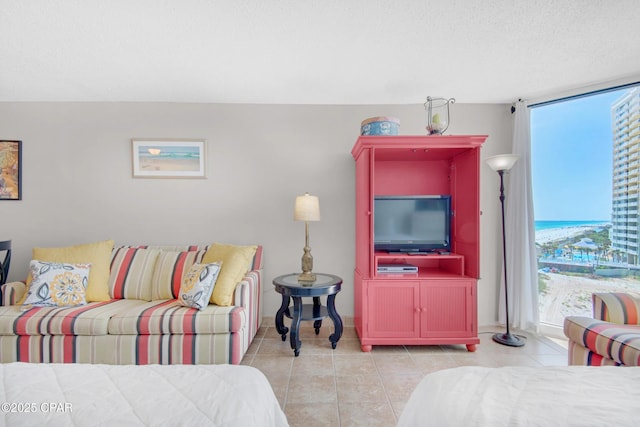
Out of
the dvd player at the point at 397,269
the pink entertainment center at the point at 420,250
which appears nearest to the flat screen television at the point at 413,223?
the pink entertainment center at the point at 420,250

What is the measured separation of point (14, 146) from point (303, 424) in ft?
12.8

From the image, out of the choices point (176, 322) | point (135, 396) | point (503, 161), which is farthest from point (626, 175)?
point (176, 322)

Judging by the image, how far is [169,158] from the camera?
2.93 m

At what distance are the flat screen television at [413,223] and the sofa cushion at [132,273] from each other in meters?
2.08

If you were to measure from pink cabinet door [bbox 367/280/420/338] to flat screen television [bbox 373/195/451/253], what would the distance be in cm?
38

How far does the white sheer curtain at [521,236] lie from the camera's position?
8.85 feet

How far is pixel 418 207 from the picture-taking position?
8.38ft

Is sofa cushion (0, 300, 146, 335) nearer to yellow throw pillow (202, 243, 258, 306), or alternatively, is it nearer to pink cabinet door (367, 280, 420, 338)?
yellow throw pillow (202, 243, 258, 306)

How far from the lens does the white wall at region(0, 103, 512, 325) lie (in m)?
2.92

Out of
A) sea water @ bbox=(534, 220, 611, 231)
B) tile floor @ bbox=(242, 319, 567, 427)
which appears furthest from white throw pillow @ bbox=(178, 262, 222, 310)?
sea water @ bbox=(534, 220, 611, 231)

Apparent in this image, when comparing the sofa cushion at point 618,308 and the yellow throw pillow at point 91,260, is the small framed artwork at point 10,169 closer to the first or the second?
the yellow throw pillow at point 91,260

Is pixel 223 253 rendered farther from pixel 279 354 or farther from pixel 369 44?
pixel 369 44

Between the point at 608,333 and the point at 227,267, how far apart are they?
2.53 m

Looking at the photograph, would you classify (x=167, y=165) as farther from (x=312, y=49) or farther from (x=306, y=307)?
(x=306, y=307)
